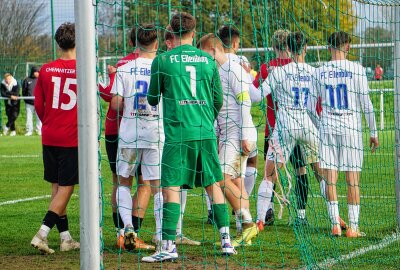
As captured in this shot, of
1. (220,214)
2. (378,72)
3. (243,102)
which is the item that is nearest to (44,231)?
(220,214)

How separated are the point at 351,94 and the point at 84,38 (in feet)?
13.1

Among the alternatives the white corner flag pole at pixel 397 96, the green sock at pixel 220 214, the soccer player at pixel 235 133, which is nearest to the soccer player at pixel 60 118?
the soccer player at pixel 235 133

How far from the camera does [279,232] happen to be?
8.57 metres

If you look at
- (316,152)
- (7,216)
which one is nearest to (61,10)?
(7,216)

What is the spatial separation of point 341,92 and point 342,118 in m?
0.27

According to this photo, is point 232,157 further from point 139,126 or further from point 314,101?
point 314,101

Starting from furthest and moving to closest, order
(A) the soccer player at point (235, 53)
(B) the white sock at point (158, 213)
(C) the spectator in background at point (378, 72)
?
(C) the spectator in background at point (378, 72) → (A) the soccer player at point (235, 53) → (B) the white sock at point (158, 213)

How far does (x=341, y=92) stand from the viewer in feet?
27.8

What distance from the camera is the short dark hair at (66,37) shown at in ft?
24.3

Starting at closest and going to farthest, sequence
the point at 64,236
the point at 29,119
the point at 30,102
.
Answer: the point at 64,236 < the point at 30,102 < the point at 29,119

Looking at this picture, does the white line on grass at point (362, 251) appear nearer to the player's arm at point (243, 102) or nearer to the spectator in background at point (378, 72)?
the player's arm at point (243, 102)

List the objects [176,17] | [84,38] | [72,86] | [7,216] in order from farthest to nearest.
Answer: [7,216], [72,86], [176,17], [84,38]

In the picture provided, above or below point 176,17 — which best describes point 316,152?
below

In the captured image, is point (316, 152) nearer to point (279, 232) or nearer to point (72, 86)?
point (279, 232)
